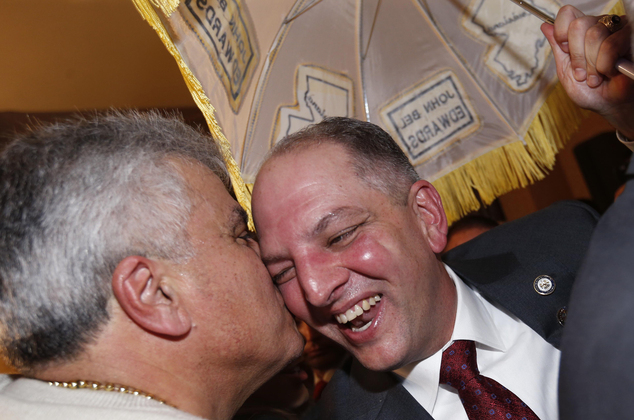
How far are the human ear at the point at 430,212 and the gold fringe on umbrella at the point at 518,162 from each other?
69 cm

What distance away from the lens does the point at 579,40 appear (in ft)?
5.64

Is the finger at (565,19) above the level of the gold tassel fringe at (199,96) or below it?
below

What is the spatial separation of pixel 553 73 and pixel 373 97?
2.67ft

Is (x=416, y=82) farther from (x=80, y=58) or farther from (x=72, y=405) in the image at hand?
(x=80, y=58)

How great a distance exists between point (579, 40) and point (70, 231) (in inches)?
64.9

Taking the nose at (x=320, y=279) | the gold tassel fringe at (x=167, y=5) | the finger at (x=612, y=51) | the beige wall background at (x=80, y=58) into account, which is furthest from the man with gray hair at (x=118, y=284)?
the beige wall background at (x=80, y=58)

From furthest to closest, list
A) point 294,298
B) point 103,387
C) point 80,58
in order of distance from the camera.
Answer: point 80,58 < point 294,298 < point 103,387

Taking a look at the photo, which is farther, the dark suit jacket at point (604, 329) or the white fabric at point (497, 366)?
the white fabric at point (497, 366)

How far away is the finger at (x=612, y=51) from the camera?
153 cm

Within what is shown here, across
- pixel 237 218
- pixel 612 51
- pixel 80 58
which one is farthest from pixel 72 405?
pixel 80 58

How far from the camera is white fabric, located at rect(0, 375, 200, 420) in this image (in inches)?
44.6

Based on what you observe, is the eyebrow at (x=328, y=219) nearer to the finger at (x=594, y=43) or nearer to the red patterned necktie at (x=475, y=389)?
the red patterned necktie at (x=475, y=389)

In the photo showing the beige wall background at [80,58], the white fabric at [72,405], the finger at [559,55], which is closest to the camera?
the white fabric at [72,405]

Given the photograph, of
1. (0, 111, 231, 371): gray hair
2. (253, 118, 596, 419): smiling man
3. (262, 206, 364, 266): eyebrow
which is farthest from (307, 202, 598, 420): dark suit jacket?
(0, 111, 231, 371): gray hair
